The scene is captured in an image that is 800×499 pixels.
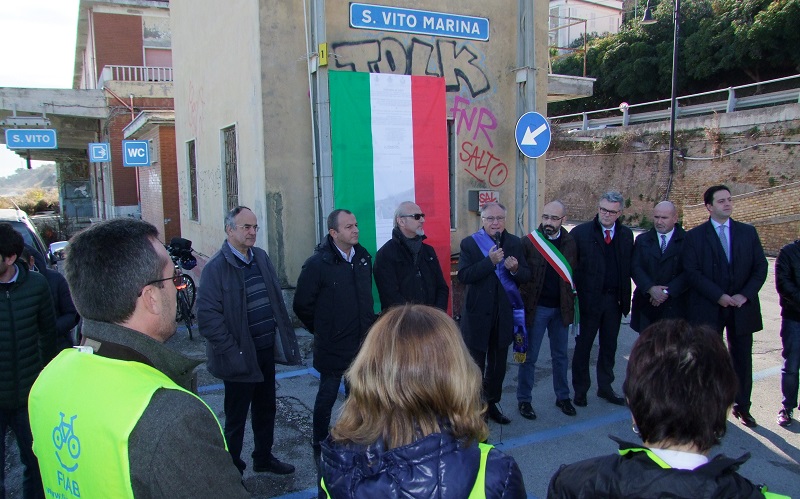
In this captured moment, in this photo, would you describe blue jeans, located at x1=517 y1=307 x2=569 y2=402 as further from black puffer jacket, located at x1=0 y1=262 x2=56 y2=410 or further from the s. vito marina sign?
the s. vito marina sign

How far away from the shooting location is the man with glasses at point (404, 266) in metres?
4.52

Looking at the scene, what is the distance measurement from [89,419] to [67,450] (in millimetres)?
156

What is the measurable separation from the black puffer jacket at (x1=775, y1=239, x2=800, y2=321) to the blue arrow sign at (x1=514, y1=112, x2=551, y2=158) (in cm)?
329

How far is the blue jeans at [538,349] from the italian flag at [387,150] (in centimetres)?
270

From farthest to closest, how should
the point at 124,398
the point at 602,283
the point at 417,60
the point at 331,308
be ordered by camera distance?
the point at 417,60, the point at 602,283, the point at 331,308, the point at 124,398

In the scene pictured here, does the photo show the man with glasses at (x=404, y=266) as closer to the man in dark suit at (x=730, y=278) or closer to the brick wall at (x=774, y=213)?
the man in dark suit at (x=730, y=278)

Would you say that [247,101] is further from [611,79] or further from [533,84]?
[611,79]

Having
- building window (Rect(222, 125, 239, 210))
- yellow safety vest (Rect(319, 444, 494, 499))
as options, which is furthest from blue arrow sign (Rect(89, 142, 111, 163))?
yellow safety vest (Rect(319, 444, 494, 499))

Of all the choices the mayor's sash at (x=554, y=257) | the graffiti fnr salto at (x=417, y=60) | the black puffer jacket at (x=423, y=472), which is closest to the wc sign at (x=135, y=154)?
the graffiti fnr salto at (x=417, y=60)

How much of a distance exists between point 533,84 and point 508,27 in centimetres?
105

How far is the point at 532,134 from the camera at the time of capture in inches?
293

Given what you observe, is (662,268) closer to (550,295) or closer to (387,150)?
(550,295)

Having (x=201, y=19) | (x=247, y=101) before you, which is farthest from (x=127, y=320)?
(x=201, y=19)

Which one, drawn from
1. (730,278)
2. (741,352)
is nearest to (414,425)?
(730,278)
